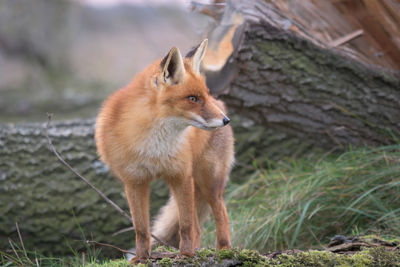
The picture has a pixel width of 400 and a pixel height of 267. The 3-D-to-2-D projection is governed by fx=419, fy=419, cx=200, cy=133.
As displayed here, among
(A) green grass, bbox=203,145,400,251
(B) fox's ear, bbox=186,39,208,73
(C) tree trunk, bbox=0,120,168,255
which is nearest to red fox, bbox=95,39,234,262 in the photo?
(B) fox's ear, bbox=186,39,208,73

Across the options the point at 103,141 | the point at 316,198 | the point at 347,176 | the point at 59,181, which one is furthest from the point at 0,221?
the point at 347,176

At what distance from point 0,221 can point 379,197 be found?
3584mm

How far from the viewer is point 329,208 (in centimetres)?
358

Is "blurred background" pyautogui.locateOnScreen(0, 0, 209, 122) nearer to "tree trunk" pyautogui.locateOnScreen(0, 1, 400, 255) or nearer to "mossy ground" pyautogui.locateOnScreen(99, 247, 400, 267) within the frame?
"tree trunk" pyautogui.locateOnScreen(0, 1, 400, 255)

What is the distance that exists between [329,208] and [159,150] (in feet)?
5.89

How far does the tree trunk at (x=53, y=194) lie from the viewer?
4.28 meters

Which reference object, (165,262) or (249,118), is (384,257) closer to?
(165,262)

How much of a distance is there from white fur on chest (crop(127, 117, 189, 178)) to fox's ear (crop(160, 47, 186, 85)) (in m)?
0.24

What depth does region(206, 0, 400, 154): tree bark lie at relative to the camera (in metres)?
3.45

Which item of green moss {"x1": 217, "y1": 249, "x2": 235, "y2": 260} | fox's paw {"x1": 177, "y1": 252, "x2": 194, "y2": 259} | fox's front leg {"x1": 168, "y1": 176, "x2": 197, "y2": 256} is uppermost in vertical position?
fox's front leg {"x1": 168, "y1": 176, "x2": 197, "y2": 256}

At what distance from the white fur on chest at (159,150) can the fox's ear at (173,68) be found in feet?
0.79

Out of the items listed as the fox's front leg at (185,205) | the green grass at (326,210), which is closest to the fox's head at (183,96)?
the fox's front leg at (185,205)

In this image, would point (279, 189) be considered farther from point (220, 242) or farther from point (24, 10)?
point (24, 10)

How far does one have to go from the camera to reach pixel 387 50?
372 cm
